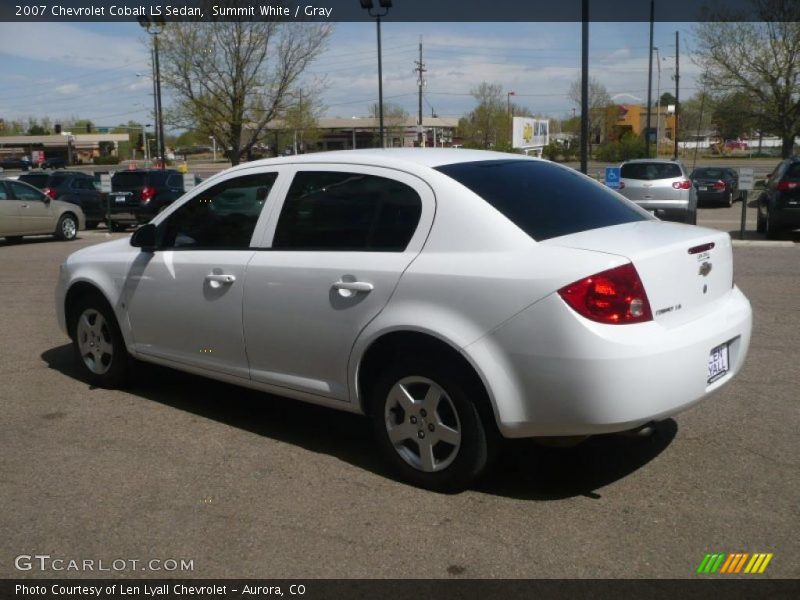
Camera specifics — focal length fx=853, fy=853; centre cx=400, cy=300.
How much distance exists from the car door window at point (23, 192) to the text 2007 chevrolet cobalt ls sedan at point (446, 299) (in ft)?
49.8

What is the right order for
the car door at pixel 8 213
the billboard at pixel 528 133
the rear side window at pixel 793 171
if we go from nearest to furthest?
1. the rear side window at pixel 793 171
2. the car door at pixel 8 213
3. the billboard at pixel 528 133

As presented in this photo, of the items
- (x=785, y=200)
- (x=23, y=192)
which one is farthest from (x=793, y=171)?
(x=23, y=192)

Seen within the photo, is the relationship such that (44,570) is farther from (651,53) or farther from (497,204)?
(651,53)

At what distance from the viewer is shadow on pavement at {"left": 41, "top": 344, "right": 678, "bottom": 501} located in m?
4.47

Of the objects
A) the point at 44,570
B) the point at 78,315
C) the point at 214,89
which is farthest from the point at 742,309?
the point at 214,89

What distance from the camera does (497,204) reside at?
14.1 ft

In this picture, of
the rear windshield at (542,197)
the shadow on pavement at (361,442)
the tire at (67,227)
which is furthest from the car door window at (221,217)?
the tire at (67,227)

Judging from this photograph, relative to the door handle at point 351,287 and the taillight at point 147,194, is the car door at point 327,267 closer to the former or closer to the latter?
the door handle at point 351,287

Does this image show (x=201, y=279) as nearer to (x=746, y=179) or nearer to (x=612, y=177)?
(x=746, y=179)

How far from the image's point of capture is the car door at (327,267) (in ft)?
14.5

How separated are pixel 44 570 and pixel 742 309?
12.0ft

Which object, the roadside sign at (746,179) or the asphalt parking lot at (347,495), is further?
the roadside sign at (746,179)

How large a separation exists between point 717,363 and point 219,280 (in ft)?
9.34

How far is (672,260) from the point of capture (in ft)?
13.4
